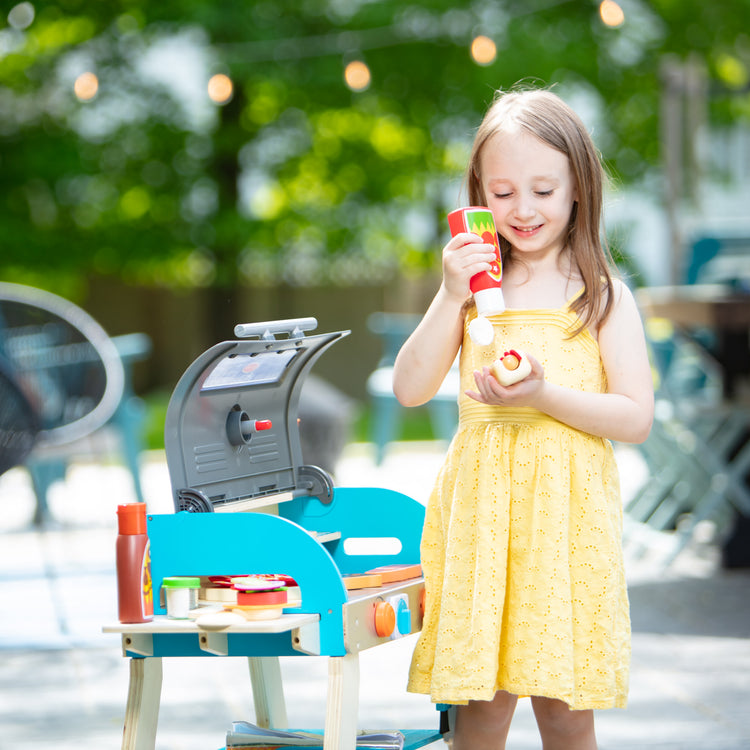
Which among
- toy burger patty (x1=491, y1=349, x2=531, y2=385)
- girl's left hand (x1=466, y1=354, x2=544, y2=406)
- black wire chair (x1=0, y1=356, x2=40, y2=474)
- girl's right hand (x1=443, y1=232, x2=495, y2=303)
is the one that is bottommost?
black wire chair (x1=0, y1=356, x2=40, y2=474)

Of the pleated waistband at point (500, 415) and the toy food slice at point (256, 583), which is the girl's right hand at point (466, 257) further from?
the toy food slice at point (256, 583)

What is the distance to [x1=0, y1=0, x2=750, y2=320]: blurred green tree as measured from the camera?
36.1ft

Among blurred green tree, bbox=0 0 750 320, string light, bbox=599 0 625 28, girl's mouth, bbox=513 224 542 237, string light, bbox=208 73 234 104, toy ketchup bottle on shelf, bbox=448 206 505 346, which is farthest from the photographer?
blurred green tree, bbox=0 0 750 320

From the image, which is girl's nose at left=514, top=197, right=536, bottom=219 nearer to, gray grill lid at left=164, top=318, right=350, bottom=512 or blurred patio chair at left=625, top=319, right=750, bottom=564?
gray grill lid at left=164, top=318, right=350, bottom=512

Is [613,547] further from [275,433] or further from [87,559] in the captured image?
[87,559]

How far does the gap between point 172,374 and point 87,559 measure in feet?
31.7

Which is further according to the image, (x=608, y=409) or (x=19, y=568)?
(x=19, y=568)

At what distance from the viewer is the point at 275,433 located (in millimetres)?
2145

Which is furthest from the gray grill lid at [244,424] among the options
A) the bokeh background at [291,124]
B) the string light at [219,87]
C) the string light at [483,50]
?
the bokeh background at [291,124]

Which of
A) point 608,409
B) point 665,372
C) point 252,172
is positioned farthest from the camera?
point 252,172

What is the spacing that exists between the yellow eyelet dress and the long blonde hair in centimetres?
6

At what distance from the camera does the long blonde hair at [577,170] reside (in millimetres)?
1897

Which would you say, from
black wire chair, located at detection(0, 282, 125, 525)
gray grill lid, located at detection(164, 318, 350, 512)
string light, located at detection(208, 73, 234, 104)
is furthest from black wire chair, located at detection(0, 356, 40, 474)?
string light, located at detection(208, 73, 234, 104)

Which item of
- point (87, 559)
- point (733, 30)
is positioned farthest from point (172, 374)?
point (87, 559)
